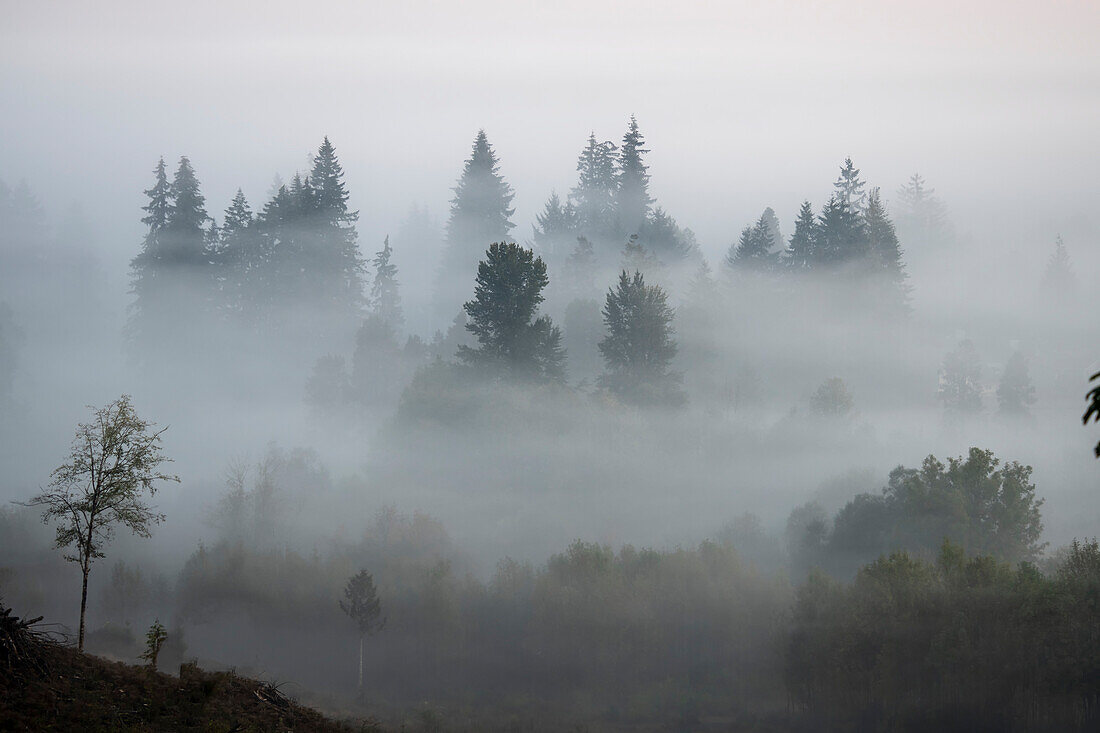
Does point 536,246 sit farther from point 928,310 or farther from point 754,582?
point 754,582

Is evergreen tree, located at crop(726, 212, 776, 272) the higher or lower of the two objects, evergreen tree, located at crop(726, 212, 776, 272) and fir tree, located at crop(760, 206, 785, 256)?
the lower

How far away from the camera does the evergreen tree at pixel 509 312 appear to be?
66938 millimetres

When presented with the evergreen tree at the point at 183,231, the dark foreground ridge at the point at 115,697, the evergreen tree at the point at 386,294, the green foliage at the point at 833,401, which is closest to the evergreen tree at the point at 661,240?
the green foliage at the point at 833,401

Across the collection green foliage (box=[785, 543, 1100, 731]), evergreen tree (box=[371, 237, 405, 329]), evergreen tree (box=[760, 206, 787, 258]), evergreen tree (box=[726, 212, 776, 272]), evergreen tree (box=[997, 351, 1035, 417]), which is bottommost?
green foliage (box=[785, 543, 1100, 731])

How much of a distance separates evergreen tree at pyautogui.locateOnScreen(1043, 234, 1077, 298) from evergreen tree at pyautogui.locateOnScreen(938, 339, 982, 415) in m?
29.0

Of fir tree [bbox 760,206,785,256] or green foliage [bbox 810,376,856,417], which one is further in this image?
fir tree [bbox 760,206,785,256]

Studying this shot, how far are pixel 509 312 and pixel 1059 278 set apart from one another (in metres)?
79.9

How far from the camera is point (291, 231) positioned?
9081 cm

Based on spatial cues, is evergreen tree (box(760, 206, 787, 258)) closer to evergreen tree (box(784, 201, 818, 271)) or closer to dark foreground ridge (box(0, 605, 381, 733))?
evergreen tree (box(784, 201, 818, 271))

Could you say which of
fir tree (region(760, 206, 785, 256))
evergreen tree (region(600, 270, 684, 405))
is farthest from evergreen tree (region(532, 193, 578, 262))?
fir tree (region(760, 206, 785, 256))

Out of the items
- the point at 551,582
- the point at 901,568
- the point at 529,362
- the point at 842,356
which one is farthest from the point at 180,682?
the point at 842,356

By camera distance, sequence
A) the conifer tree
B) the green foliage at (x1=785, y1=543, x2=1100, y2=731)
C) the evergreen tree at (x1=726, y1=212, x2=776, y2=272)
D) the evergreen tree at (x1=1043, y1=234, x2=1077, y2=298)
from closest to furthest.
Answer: the green foliage at (x1=785, y1=543, x2=1100, y2=731) → the evergreen tree at (x1=726, y1=212, x2=776, y2=272) → the conifer tree → the evergreen tree at (x1=1043, y1=234, x2=1077, y2=298)

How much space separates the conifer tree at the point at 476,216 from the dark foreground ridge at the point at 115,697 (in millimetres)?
74920

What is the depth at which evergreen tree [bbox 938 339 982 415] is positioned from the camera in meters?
86.1
